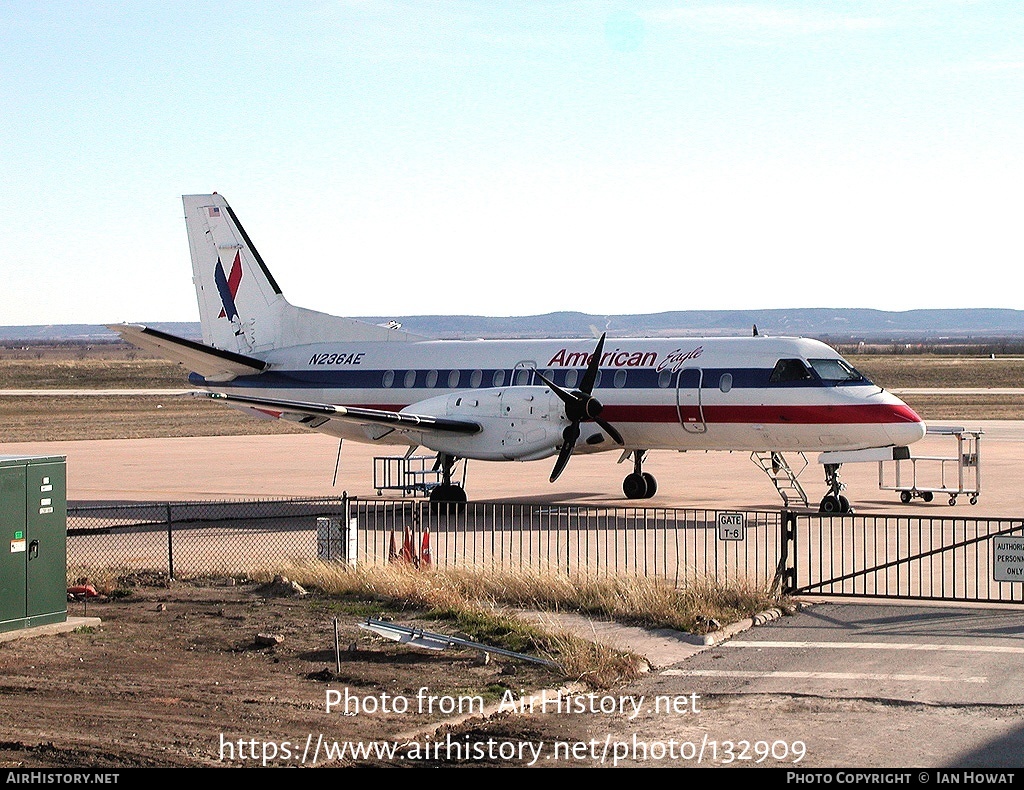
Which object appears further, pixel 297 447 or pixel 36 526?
pixel 297 447

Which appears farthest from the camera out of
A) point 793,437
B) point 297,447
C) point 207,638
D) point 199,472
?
point 297,447

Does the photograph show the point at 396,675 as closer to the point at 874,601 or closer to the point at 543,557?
the point at 874,601

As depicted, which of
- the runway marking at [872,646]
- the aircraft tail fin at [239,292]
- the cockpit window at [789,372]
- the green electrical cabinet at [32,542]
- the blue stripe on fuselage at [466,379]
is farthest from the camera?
the aircraft tail fin at [239,292]

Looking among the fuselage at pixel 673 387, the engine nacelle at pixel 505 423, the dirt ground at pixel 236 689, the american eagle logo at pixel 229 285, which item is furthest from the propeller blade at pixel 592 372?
the american eagle logo at pixel 229 285

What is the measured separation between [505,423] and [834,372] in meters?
6.59

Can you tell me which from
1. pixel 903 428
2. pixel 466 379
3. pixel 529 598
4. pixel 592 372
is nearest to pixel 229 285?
pixel 466 379

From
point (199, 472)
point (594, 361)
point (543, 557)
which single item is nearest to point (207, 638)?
point (543, 557)

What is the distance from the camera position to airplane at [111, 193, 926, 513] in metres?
24.8

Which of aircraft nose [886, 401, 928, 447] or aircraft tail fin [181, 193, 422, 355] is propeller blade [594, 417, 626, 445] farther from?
aircraft tail fin [181, 193, 422, 355]

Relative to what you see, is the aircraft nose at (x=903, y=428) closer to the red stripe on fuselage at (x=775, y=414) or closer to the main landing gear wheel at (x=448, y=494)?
the red stripe on fuselage at (x=775, y=414)

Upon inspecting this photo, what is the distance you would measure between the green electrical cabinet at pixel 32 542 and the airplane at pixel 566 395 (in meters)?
10.7

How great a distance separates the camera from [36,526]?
47.5ft

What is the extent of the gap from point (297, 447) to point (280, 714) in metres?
32.4

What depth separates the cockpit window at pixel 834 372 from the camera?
24859mm
